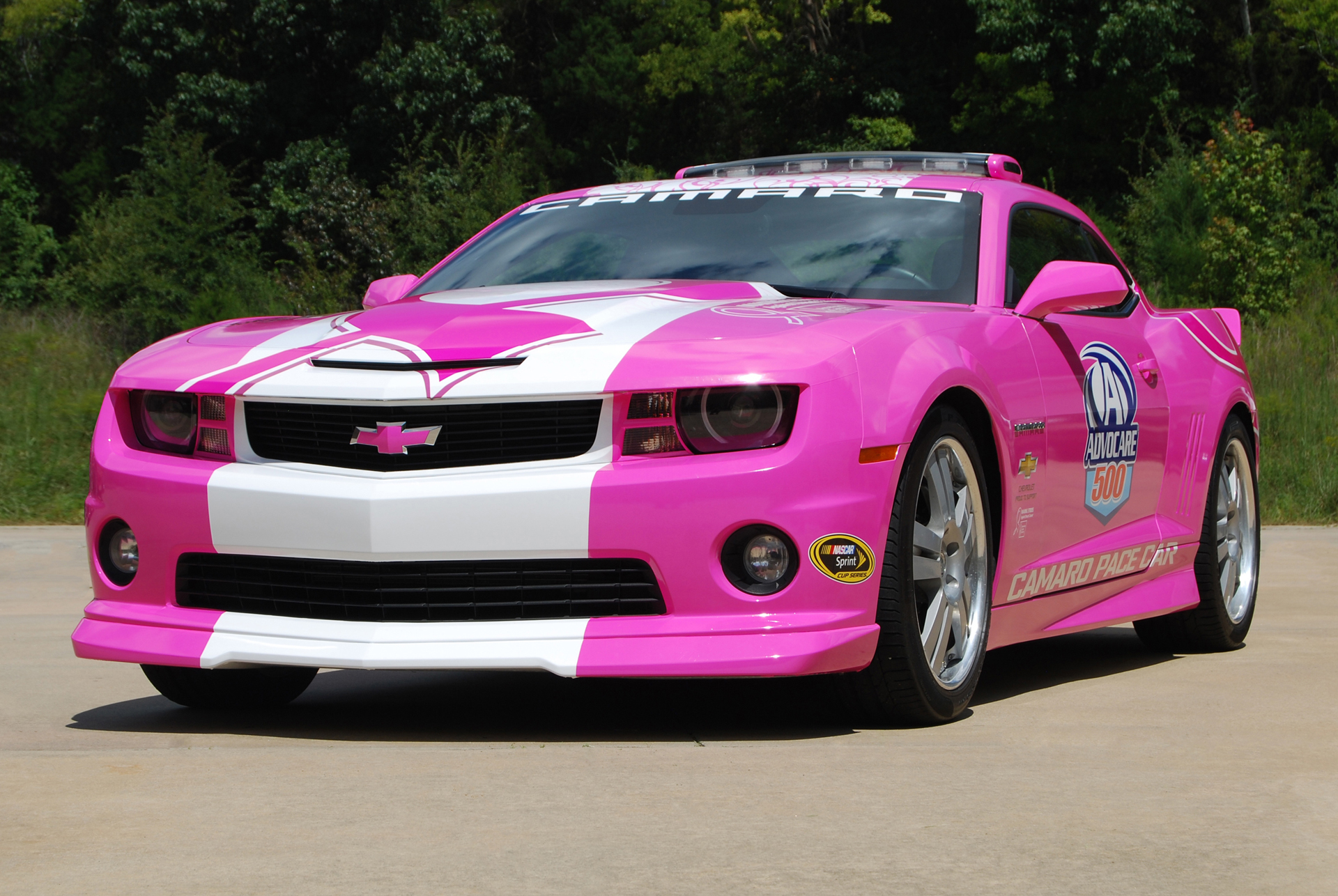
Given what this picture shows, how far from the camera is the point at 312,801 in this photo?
133 inches

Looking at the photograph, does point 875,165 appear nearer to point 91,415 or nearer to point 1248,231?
point 91,415

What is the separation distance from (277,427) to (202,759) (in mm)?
787

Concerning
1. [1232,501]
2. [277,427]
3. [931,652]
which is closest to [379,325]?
[277,427]

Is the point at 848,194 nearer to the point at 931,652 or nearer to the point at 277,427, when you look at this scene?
the point at 931,652

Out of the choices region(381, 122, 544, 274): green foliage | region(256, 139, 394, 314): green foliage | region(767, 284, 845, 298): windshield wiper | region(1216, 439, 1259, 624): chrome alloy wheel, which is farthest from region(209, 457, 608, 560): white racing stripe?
region(256, 139, 394, 314): green foliage

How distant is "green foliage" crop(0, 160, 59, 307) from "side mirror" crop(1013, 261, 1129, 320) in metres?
38.0

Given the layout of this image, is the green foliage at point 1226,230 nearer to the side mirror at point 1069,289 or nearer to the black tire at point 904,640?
the side mirror at point 1069,289

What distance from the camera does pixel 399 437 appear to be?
3969mm

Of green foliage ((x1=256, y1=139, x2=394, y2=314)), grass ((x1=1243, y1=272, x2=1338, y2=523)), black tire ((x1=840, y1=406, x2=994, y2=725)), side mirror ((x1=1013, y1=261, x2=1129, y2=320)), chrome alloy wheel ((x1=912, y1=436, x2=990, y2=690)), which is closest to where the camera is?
black tire ((x1=840, y1=406, x2=994, y2=725))

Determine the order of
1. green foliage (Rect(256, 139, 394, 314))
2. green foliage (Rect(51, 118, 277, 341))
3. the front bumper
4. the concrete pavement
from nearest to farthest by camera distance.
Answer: the concrete pavement
the front bumper
green foliage (Rect(51, 118, 277, 341))
green foliage (Rect(256, 139, 394, 314))

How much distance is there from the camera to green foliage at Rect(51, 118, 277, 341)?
26812 mm

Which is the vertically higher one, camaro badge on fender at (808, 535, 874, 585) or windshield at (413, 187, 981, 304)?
windshield at (413, 187, 981, 304)

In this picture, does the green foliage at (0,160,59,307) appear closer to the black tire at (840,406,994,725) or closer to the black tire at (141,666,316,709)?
the black tire at (141,666,316,709)

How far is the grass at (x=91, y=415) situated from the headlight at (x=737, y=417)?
8130 millimetres
